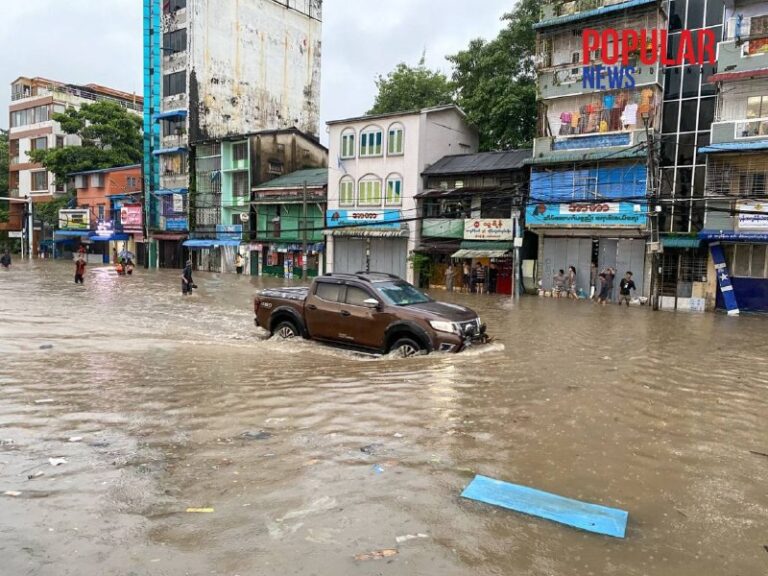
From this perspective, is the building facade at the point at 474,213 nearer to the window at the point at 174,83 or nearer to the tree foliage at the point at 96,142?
the window at the point at 174,83

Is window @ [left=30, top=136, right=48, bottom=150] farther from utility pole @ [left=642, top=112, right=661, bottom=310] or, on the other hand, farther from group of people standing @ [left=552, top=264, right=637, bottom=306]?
utility pole @ [left=642, top=112, right=661, bottom=310]

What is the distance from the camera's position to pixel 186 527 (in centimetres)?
412

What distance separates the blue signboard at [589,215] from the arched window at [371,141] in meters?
10.8

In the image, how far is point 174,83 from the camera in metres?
48.2

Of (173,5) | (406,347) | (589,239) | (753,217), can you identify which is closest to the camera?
(406,347)

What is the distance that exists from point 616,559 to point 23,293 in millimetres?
26137

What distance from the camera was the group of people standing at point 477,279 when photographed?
3084 centimetres

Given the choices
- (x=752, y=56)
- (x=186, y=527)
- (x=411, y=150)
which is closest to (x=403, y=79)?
(x=411, y=150)

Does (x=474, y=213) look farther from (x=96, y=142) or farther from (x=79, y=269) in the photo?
(x=96, y=142)

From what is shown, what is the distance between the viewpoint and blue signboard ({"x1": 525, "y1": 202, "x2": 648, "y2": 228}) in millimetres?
25516

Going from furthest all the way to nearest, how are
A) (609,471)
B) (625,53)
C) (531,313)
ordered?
(625,53), (531,313), (609,471)

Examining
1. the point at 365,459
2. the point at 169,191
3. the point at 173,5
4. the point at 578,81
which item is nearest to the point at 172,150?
the point at 169,191

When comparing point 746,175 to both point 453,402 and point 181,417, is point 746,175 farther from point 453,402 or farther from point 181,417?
point 181,417

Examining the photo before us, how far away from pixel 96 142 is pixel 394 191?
37.0 m
